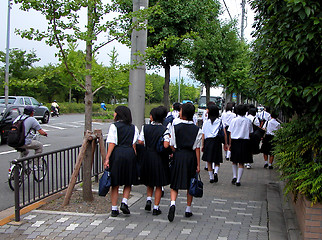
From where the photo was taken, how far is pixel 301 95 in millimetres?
4586

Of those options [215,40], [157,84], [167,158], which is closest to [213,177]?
[167,158]

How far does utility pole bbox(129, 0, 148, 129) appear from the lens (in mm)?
7617

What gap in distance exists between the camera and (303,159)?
5188mm

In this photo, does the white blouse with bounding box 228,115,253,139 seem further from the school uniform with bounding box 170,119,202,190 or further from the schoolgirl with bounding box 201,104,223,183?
the school uniform with bounding box 170,119,202,190

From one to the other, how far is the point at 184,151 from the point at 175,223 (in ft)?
3.52

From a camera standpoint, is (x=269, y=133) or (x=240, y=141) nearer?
(x=240, y=141)

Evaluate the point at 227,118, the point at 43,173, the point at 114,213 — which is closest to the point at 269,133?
the point at 227,118

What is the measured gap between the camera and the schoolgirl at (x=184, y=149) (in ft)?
19.2

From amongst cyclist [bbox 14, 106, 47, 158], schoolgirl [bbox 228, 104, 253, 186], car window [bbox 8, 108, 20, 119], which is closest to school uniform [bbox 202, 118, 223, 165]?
schoolgirl [bbox 228, 104, 253, 186]

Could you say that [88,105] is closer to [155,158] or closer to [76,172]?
[76,172]

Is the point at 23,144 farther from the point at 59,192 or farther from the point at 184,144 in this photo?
the point at 184,144

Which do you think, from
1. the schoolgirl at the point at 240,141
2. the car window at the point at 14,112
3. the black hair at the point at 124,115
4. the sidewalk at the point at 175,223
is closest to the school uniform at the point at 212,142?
the schoolgirl at the point at 240,141

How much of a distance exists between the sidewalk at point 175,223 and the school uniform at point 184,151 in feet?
2.03

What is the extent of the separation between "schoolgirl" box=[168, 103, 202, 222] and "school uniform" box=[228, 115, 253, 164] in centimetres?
286
